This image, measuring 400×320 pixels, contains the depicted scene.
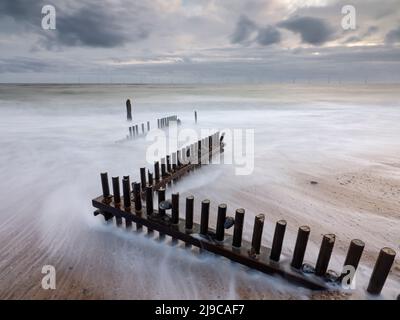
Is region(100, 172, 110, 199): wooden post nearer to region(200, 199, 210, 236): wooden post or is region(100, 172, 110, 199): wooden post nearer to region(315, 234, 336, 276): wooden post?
region(200, 199, 210, 236): wooden post

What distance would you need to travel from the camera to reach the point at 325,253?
10.4 feet

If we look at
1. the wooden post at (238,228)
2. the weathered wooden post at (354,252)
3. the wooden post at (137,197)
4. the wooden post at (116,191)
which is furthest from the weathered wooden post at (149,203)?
the weathered wooden post at (354,252)

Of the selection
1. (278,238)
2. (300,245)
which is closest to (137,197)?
(278,238)

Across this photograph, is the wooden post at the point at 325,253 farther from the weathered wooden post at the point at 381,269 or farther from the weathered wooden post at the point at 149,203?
the weathered wooden post at the point at 149,203

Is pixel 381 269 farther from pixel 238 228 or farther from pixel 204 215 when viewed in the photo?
pixel 204 215

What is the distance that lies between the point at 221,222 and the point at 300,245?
1.12m

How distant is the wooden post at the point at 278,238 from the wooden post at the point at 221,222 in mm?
762

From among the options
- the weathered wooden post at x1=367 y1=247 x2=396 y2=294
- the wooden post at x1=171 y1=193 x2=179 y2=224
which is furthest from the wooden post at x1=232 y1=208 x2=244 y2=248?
the weathered wooden post at x1=367 y1=247 x2=396 y2=294

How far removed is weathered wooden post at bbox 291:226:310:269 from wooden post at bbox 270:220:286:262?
0.66 feet

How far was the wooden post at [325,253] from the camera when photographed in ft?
10.3

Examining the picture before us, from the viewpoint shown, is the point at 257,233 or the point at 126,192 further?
the point at 126,192

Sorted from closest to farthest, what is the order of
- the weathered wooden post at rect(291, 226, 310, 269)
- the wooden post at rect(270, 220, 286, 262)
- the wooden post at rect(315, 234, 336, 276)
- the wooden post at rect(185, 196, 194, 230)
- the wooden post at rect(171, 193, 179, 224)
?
1. the wooden post at rect(315, 234, 336, 276)
2. the weathered wooden post at rect(291, 226, 310, 269)
3. the wooden post at rect(270, 220, 286, 262)
4. the wooden post at rect(185, 196, 194, 230)
5. the wooden post at rect(171, 193, 179, 224)

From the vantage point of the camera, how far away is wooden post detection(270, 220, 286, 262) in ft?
11.1
